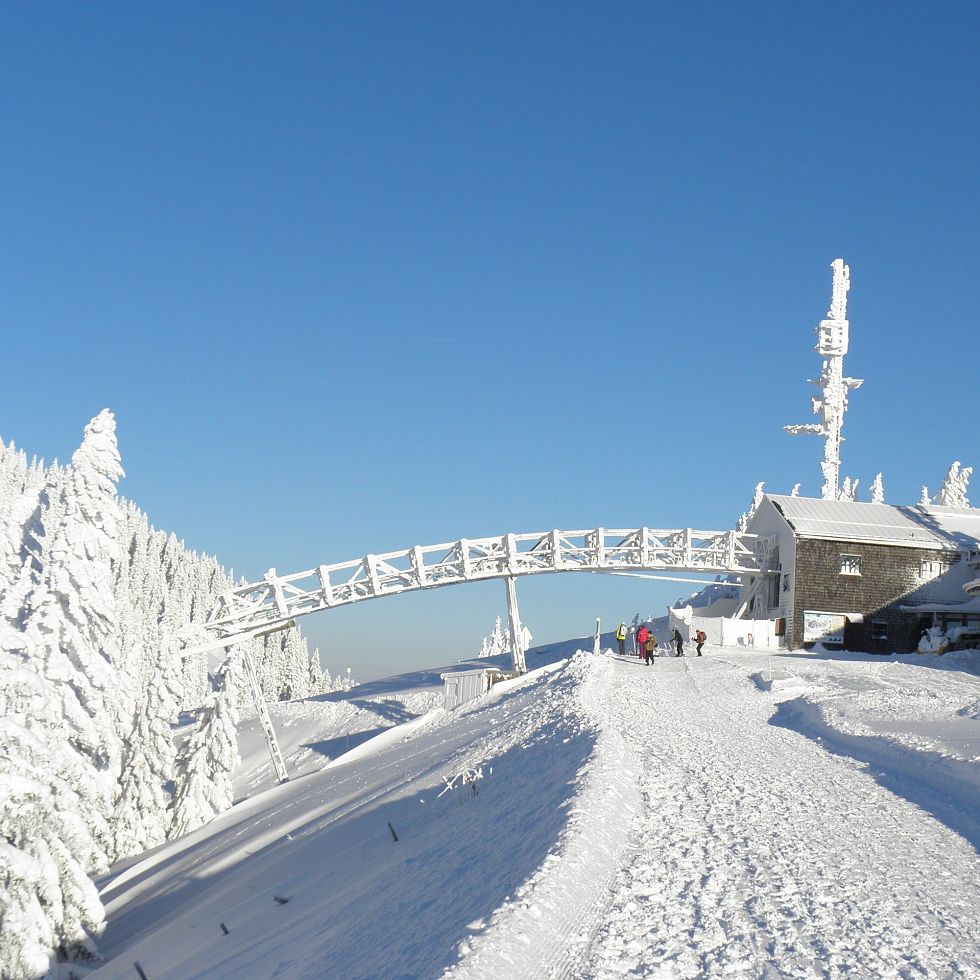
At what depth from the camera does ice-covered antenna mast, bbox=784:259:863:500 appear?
58844 millimetres

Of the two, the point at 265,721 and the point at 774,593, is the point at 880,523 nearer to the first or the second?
the point at 774,593

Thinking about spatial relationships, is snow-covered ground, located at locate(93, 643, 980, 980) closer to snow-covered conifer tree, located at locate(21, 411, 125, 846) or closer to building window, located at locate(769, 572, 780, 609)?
snow-covered conifer tree, located at locate(21, 411, 125, 846)

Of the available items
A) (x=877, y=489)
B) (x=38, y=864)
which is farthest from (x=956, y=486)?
(x=38, y=864)

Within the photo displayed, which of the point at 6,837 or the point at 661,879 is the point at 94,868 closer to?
the point at 6,837

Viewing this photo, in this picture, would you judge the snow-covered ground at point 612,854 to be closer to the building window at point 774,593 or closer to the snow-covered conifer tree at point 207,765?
the snow-covered conifer tree at point 207,765

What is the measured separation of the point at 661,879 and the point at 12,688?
15.8 metres

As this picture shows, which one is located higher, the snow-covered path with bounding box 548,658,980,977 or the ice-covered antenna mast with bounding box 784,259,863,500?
the ice-covered antenna mast with bounding box 784,259,863,500

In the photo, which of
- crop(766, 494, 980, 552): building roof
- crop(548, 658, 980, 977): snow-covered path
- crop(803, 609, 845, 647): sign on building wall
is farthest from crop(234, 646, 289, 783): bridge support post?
crop(766, 494, 980, 552): building roof

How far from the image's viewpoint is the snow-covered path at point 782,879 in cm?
630

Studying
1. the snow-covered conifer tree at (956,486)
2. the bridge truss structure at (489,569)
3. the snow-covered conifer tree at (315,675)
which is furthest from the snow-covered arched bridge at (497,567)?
the snow-covered conifer tree at (315,675)

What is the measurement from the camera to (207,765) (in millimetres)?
33406

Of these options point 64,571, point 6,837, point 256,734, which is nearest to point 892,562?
point 256,734

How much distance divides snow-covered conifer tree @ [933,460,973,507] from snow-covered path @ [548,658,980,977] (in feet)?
243

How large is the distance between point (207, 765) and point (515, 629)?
39.5 ft
